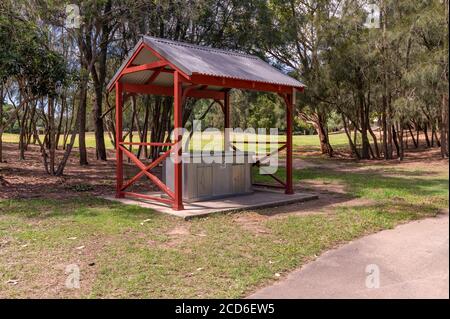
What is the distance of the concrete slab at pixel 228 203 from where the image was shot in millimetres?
8500

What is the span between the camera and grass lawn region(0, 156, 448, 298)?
4.64 metres

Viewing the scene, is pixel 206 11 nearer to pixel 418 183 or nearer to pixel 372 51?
pixel 372 51

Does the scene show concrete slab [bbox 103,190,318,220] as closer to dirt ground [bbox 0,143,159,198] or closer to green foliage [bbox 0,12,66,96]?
dirt ground [bbox 0,143,159,198]

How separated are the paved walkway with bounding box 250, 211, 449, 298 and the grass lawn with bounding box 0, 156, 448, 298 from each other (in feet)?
0.89

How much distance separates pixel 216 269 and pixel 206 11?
1318 cm

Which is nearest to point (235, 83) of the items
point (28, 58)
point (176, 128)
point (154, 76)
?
point (176, 128)

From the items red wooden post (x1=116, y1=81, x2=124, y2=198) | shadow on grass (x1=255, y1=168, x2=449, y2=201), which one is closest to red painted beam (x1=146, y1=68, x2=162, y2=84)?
red wooden post (x1=116, y1=81, x2=124, y2=198)

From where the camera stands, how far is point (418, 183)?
13.2 m

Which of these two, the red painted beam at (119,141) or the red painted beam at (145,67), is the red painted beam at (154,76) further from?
the red painted beam at (119,141)

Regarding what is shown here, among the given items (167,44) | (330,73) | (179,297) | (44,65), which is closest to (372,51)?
(330,73)

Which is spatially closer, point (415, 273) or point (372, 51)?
point (415, 273)

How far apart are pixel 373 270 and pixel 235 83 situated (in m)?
5.45

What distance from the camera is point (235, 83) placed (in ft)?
30.0

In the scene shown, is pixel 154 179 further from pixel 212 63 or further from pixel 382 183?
pixel 382 183
